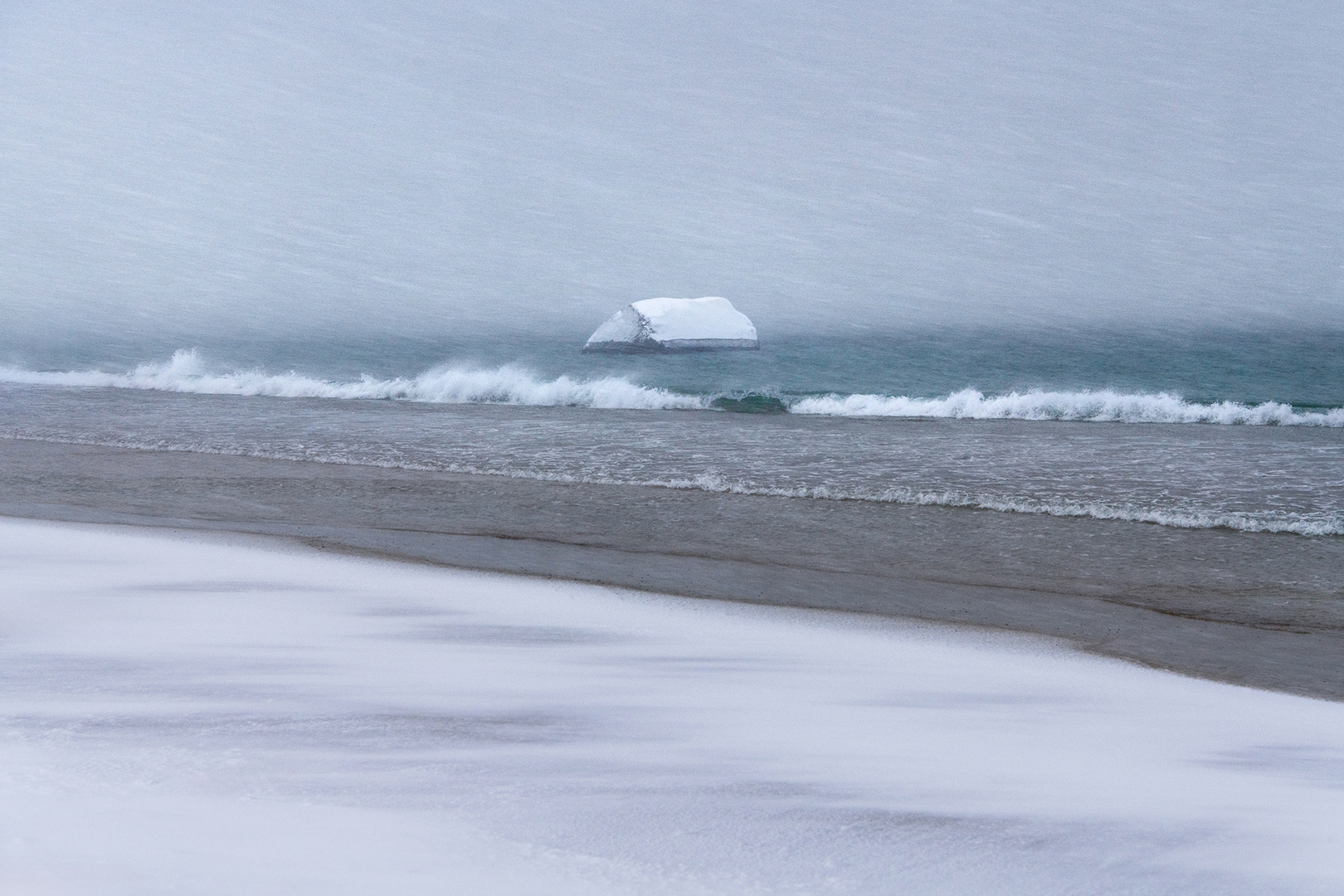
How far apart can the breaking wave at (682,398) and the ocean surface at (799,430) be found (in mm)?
66

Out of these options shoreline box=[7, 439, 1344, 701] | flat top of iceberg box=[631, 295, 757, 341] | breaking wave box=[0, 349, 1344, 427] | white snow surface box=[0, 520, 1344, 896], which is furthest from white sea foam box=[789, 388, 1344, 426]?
flat top of iceberg box=[631, 295, 757, 341]

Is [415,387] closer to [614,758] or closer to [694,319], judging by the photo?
[694,319]

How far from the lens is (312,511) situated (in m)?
6.71

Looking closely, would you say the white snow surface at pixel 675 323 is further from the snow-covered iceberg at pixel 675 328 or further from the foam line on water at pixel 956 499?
the foam line on water at pixel 956 499

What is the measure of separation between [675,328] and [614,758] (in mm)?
33695

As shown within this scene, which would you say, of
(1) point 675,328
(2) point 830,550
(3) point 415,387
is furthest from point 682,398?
(1) point 675,328

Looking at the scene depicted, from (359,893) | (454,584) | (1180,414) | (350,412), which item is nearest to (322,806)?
(359,893)

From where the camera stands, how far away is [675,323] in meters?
36.0

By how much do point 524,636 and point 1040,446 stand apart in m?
8.89

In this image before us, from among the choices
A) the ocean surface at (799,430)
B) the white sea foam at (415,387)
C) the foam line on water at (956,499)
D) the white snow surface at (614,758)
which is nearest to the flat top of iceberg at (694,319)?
the ocean surface at (799,430)

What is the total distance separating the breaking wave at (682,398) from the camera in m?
17.1

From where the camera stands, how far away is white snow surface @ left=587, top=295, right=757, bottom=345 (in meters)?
35.8

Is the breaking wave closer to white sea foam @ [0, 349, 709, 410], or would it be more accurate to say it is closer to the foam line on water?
white sea foam @ [0, 349, 709, 410]

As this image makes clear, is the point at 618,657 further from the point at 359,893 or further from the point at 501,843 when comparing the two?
the point at 359,893
